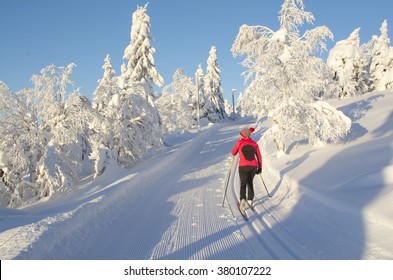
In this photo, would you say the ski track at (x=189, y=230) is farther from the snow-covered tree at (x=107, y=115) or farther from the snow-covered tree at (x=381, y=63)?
Answer: the snow-covered tree at (x=381, y=63)

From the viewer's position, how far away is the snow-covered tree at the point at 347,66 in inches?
1368

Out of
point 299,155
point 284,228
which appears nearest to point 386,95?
point 299,155

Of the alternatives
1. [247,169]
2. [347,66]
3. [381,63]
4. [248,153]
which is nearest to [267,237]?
[247,169]

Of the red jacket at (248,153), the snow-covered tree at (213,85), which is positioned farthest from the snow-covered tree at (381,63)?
the red jacket at (248,153)

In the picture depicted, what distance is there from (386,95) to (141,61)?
773 inches

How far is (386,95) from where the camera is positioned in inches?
890

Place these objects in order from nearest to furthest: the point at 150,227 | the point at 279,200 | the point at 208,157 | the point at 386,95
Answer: the point at 150,227, the point at 279,200, the point at 208,157, the point at 386,95

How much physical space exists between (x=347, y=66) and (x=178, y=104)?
26.0m

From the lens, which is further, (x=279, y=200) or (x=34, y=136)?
(x=34, y=136)

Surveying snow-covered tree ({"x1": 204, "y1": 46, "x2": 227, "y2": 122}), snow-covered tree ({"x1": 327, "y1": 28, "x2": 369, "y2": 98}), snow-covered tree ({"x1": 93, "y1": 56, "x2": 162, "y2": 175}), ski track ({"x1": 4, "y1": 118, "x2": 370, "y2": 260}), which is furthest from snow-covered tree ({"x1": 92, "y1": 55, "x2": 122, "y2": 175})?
snow-covered tree ({"x1": 204, "y1": 46, "x2": 227, "y2": 122})

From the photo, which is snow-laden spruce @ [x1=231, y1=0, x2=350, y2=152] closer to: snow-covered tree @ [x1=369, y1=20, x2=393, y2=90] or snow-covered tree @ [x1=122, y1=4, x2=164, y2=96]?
snow-covered tree @ [x1=122, y1=4, x2=164, y2=96]

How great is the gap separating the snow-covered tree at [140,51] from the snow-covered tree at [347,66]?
69.5 feet
